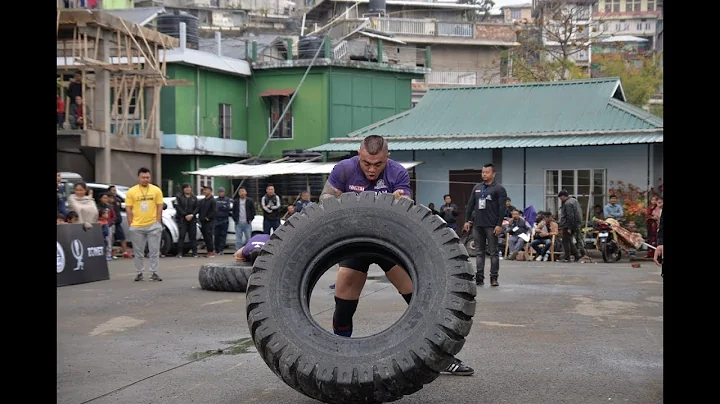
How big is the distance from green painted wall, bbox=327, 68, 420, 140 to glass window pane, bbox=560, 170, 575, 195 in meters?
11.5

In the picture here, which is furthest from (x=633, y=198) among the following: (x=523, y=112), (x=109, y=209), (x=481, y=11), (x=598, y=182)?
(x=481, y=11)

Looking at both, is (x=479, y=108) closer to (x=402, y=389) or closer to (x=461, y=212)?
(x=461, y=212)

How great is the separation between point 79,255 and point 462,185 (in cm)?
1586

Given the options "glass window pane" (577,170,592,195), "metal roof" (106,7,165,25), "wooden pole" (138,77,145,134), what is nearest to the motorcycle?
"glass window pane" (577,170,592,195)

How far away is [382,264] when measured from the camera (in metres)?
5.80

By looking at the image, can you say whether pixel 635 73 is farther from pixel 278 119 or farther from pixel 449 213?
pixel 449 213

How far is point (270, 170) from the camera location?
28891 mm

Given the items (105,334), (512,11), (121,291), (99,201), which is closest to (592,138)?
(99,201)

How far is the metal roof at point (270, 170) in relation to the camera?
28.1m

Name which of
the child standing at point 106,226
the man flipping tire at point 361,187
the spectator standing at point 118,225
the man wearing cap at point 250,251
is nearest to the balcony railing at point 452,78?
the spectator standing at point 118,225

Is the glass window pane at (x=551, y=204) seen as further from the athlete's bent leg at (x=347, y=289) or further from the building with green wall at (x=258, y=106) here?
the athlete's bent leg at (x=347, y=289)

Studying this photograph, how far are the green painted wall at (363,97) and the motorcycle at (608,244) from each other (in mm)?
16077
